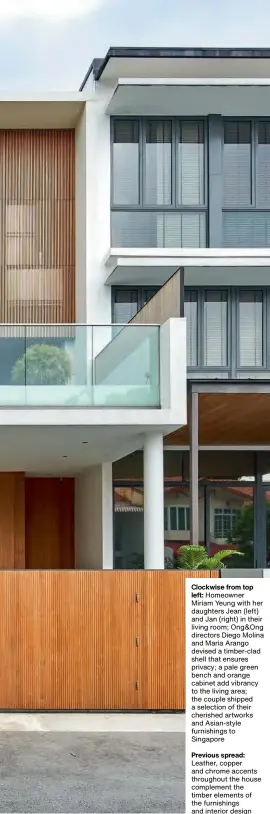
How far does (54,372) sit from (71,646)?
358cm

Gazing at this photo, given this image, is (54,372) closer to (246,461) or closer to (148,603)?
(148,603)

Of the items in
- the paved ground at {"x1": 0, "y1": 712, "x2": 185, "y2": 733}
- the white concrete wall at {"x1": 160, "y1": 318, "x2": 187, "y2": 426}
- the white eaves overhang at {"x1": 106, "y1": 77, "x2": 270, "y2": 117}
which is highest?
the white eaves overhang at {"x1": 106, "y1": 77, "x2": 270, "y2": 117}

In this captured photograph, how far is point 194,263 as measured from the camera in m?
18.8

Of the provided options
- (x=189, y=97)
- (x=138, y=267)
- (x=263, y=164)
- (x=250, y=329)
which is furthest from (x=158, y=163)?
(x=250, y=329)

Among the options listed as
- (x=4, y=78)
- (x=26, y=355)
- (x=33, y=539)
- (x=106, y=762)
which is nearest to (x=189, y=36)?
(x=4, y=78)

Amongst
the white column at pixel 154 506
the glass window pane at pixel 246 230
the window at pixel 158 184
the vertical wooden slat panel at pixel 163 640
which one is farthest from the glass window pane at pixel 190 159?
the vertical wooden slat panel at pixel 163 640

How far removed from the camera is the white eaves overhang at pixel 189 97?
19.1 m

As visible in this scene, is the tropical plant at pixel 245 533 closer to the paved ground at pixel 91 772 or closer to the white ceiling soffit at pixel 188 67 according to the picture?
the white ceiling soffit at pixel 188 67

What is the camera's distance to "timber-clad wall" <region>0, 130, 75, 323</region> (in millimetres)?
21641

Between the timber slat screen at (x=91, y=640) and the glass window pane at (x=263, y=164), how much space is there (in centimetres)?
887

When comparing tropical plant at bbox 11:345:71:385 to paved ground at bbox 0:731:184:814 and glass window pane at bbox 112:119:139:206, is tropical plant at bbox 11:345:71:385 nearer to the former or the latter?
paved ground at bbox 0:731:184:814

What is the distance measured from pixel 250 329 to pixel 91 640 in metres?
8.14

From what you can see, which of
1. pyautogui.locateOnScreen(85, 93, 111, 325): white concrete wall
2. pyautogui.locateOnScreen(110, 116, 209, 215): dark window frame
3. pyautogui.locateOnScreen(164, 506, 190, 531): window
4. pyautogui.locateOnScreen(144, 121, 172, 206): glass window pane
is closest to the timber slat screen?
pyautogui.locateOnScreen(164, 506, 190, 531): window

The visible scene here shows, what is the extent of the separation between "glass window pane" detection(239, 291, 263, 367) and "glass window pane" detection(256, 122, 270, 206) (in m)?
1.73
